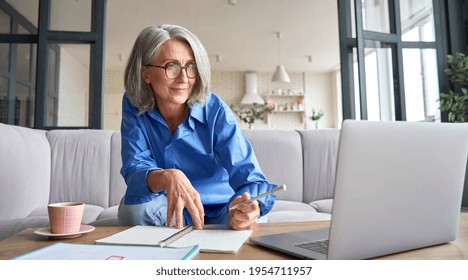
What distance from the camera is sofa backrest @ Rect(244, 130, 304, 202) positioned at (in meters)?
2.42

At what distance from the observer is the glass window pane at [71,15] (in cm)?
302

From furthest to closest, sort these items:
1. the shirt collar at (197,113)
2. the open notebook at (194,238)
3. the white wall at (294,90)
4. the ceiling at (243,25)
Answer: the white wall at (294,90), the ceiling at (243,25), the shirt collar at (197,113), the open notebook at (194,238)

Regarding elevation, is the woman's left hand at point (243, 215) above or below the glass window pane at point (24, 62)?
below

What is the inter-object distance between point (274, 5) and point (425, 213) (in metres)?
4.95

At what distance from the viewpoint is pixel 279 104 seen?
369 inches

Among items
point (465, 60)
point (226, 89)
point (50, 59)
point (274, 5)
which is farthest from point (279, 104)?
point (50, 59)

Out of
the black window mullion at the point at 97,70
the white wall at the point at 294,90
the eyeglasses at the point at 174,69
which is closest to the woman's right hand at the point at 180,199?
the eyeglasses at the point at 174,69

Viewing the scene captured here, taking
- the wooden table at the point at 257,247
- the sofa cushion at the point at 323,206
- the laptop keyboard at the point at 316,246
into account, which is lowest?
the sofa cushion at the point at 323,206

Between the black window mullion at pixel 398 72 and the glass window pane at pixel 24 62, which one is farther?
the black window mullion at pixel 398 72

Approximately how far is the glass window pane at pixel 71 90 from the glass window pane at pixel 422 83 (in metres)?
3.02

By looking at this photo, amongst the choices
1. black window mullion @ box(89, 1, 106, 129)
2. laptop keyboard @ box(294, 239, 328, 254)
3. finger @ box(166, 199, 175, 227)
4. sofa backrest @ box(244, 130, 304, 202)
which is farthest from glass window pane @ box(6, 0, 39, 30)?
laptop keyboard @ box(294, 239, 328, 254)

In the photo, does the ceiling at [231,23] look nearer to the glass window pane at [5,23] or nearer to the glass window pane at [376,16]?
the glass window pane at [5,23]

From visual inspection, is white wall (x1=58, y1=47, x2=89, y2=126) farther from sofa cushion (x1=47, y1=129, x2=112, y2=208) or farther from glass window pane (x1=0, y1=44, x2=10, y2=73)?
sofa cushion (x1=47, y1=129, x2=112, y2=208)

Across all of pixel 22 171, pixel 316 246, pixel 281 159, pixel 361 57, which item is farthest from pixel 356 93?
pixel 316 246
